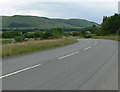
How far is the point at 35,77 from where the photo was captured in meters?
8.47

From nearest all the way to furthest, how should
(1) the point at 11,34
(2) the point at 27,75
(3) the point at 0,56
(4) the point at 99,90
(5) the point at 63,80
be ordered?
1. (4) the point at 99,90
2. (5) the point at 63,80
3. (2) the point at 27,75
4. (3) the point at 0,56
5. (1) the point at 11,34

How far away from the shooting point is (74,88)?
687 cm

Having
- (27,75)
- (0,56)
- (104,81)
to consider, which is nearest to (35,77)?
(27,75)

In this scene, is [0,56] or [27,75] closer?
[27,75]

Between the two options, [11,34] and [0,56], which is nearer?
[0,56]

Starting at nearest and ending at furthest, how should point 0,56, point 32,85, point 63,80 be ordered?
point 32,85, point 63,80, point 0,56

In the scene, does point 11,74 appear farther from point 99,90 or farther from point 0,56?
point 0,56

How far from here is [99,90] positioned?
6695mm

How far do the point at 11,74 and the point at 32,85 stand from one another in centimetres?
210

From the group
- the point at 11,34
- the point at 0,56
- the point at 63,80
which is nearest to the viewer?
the point at 63,80

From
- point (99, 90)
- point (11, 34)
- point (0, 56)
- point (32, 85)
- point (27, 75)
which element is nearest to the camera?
point (99, 90)

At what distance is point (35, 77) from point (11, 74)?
1.06m

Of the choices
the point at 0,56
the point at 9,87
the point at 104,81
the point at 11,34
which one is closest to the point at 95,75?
the point at 104,81

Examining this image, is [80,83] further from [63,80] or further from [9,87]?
[9,87]
